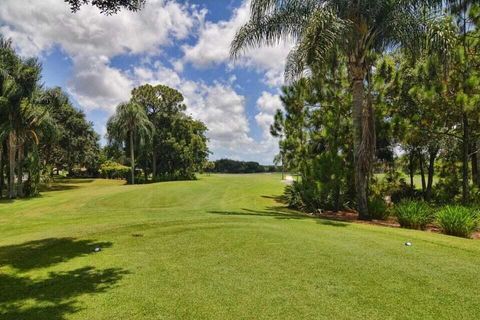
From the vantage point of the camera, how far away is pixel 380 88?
17922 millimetres

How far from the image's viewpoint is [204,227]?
409 inches

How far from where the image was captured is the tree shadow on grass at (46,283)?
4.79 meters

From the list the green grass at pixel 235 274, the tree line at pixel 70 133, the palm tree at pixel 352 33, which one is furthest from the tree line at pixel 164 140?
the green grass at pixel 235 274

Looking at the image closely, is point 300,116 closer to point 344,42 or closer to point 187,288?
point 344,42

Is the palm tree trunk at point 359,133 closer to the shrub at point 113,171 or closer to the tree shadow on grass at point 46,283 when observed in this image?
the tree shadow on grass at point 46,283

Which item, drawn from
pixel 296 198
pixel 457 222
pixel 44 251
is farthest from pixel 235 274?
pixel 296 198

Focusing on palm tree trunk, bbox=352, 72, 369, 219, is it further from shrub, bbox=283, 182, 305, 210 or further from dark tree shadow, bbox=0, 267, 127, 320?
dark tree shadow, bbox=0, 267, 127, 320

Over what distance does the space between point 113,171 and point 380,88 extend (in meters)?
46.4

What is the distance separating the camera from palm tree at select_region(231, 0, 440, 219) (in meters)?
12.5

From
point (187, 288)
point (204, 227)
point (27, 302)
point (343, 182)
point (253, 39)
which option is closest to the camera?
point (27, 302)

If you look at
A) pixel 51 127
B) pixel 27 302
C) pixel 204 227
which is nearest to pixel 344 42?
pixel 204 227

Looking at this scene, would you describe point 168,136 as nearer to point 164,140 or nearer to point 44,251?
point 164,140

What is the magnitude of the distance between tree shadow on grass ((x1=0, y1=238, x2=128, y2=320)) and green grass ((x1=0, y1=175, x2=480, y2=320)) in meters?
0.02

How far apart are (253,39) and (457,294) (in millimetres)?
13041
